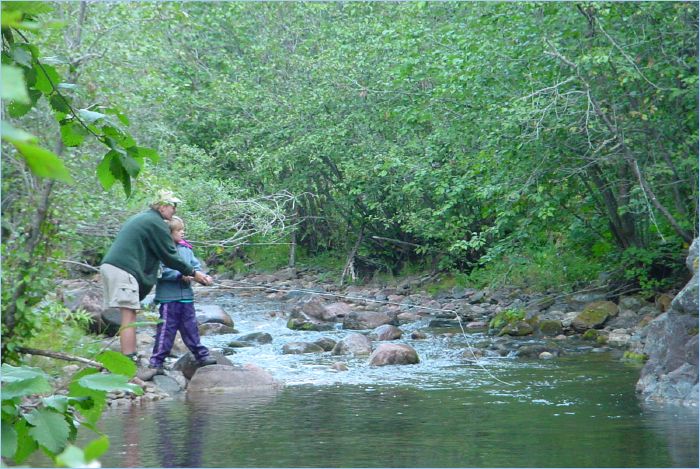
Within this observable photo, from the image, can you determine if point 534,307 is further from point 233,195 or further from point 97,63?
point 97,63

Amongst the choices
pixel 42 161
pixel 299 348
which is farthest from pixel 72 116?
pixel 299 348

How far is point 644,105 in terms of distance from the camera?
12.5 m

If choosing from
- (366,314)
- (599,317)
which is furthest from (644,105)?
(366,314)

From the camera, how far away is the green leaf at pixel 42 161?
3.21ft

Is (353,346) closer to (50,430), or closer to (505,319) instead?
(505,319)

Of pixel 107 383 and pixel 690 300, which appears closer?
pixel 107 383

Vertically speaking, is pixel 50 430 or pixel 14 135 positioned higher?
pixel 14 135

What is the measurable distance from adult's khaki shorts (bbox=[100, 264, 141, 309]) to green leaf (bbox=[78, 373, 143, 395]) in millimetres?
7047

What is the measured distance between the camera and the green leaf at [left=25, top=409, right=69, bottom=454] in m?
2.03

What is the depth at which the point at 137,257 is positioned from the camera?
9023 mm

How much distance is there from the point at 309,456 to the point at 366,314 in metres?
9.23

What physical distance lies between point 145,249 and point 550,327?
627cm

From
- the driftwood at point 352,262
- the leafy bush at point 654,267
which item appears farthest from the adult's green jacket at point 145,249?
the driftwood at point 352,262

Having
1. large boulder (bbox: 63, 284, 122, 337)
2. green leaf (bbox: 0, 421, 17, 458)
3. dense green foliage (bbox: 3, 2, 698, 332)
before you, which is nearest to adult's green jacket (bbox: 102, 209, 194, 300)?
dense green foliage (bbox: 3, 2, 698, 332)
